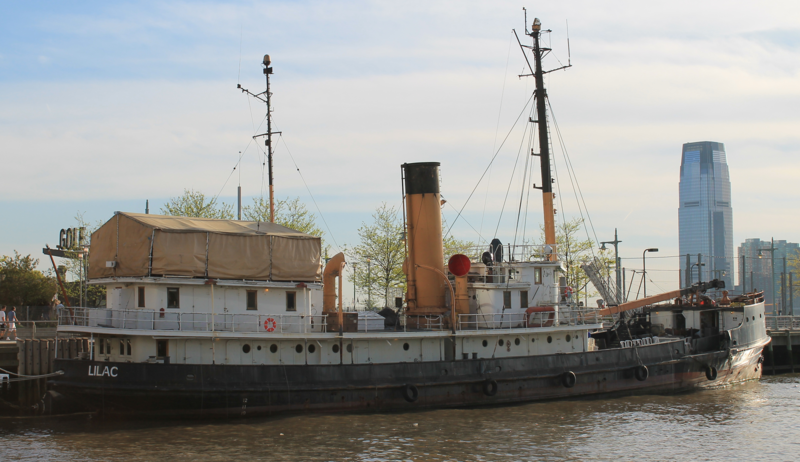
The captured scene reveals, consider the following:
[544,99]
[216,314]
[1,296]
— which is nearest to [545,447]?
[216,314]

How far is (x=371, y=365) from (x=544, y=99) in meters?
11.9

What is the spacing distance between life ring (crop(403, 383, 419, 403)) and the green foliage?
76.7 ft

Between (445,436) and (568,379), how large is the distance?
647 centimetres

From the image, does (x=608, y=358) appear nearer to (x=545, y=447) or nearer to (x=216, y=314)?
(x=545, y=447)

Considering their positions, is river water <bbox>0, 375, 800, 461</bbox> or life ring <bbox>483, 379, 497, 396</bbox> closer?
river water <bbox>0, 375, 800, 461</bbox>

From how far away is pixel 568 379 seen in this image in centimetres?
2289

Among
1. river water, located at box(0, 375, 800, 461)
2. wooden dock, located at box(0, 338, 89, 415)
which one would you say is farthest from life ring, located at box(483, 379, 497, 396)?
wooden dock, located at box(0, 338, 89, 415)

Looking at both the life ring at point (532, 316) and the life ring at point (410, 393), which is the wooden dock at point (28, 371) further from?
the life ring at point (532, 316)

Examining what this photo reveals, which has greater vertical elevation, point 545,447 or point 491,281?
point 491,281

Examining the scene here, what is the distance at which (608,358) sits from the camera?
24.2 metres

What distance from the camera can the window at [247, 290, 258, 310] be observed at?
810 inches

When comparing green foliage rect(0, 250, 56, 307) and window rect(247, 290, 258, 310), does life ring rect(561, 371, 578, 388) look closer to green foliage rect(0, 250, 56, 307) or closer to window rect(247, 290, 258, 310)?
window rect(247, 290, 258, 310)

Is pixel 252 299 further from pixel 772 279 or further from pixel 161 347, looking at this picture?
pixel 772 279

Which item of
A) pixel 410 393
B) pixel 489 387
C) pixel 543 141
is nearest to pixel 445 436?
pixel 410 393
